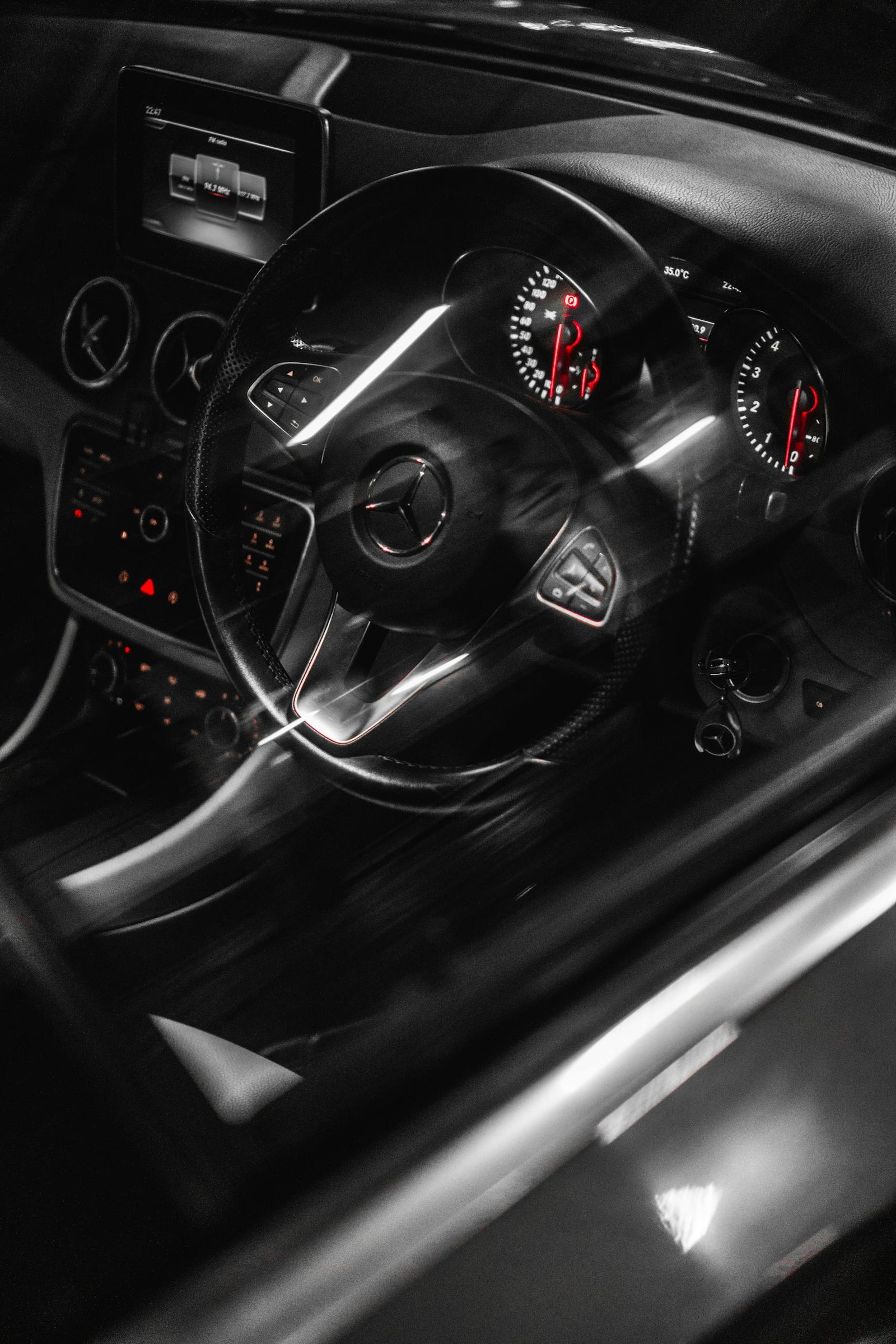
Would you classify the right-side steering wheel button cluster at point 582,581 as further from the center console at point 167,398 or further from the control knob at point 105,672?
the control knob at point 105,672

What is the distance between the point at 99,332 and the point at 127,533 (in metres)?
0.30

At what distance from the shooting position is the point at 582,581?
1268 millimetres

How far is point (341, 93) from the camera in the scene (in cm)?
163

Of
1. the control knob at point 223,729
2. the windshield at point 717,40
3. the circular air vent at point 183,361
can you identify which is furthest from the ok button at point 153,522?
the windshield at point 717,40

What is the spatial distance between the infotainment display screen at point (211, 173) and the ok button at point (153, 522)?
0.33 metres

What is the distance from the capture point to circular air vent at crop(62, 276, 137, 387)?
1920 mm

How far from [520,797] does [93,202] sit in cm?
116

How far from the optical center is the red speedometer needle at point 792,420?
1.25 meters

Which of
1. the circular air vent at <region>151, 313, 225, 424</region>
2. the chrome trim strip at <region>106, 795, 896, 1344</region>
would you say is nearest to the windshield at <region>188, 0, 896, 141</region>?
the circular air vent at <region>151, 313, 225, 424</region>

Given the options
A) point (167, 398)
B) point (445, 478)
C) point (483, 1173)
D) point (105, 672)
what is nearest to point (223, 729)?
point (105, 672)

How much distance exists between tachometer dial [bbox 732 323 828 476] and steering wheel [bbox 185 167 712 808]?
0.30 ft

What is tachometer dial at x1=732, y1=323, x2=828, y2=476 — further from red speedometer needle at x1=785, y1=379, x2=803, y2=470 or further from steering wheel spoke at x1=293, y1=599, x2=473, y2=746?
steering wheel spoke at x1=293, y1=599, x2=473, y2=746

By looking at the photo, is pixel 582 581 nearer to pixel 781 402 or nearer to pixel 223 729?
pixel 781 402

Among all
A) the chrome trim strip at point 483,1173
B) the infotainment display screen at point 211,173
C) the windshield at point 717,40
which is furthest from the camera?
the infotainment display screen at point 211,173
